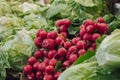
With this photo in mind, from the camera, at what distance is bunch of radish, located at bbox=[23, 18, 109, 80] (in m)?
2.84

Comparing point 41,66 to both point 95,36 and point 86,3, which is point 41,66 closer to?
point 95,36

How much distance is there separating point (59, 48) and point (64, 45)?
0.09 meters

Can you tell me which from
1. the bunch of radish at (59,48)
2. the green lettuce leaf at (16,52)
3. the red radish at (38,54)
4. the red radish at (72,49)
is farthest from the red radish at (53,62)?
the green lettuce leaf at (16,52)

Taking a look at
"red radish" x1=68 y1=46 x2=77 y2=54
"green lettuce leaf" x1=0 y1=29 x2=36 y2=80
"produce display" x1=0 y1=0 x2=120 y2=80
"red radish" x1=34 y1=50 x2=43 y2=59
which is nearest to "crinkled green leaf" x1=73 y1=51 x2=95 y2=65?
"produce display" x1=0 y1=0 x2=120 y2=80

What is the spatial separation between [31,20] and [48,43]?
4.89 feet

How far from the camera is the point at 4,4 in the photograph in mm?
5359

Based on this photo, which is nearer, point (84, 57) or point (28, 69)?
point (84, 57)

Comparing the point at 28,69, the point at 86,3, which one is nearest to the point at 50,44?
the point at 28,69

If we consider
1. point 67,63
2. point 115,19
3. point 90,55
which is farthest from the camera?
point 115,19

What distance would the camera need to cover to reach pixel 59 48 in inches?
120

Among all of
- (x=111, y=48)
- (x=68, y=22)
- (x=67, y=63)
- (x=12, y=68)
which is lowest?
(x=12, y=68)

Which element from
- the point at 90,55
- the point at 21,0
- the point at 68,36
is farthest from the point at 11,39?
the point at 21,0

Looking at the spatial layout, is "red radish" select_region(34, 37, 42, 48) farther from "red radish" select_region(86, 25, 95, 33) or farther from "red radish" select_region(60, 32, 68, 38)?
"red radish" select_region(86, 25, 95, 33)

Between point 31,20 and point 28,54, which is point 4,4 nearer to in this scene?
point 31,20
